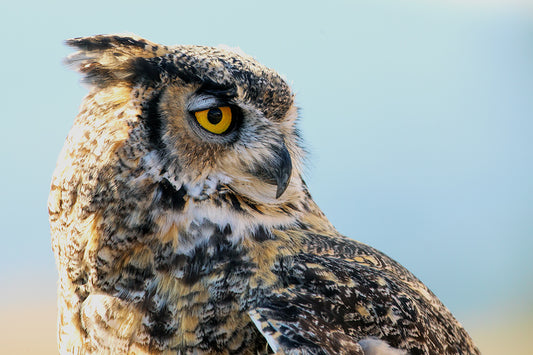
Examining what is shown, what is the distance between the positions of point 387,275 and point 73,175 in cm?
81

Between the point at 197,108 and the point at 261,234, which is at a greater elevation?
the point at 197,108

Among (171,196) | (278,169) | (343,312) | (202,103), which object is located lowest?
(343,312)

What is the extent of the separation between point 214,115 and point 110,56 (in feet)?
1.02

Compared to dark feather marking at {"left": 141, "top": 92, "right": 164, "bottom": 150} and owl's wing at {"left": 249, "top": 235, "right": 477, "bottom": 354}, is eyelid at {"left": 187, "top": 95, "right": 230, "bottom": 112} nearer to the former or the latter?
dark feather marking at {"left": 141, "top": 92, "right": 164, "bottom": 150}

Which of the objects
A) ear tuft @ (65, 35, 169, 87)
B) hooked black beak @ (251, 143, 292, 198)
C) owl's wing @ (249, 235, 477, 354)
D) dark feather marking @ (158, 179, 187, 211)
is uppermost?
ear tuft @ (65, 35, 169, 87)

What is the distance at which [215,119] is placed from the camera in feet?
4.12

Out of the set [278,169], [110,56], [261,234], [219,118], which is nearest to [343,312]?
[261,234]

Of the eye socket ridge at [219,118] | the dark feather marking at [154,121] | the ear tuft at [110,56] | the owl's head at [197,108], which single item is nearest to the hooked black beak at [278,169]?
the owl's head at [197,108]

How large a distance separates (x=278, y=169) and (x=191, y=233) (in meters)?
0.27

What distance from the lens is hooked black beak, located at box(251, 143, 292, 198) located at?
51.9 inches

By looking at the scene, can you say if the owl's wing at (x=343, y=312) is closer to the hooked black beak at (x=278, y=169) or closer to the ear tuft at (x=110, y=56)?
the hooked black beak at (x=278, y=169)

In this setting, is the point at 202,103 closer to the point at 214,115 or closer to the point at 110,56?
the point at 214,115

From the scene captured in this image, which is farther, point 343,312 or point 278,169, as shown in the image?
point 278,169

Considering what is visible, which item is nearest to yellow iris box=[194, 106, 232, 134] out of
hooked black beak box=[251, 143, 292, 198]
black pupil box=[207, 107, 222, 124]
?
black pupil box=[207, 107, 222, 124]
